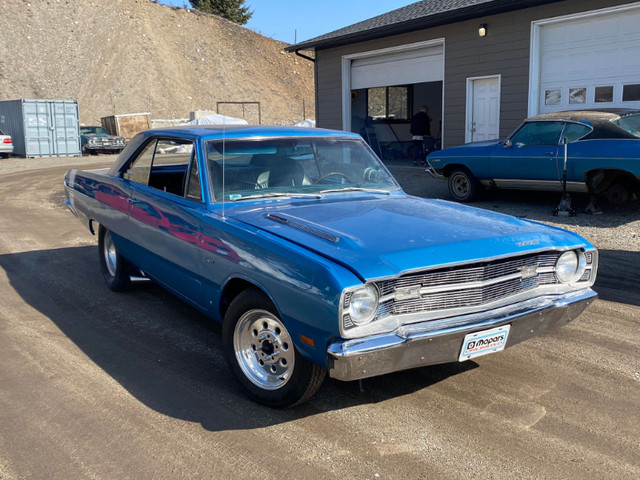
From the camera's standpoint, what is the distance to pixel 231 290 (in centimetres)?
384

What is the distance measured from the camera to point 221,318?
13.0 feet

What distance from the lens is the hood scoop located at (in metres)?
3.38

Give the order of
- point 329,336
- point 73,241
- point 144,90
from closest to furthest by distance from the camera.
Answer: point 329,336
point 73,241
point 144,90

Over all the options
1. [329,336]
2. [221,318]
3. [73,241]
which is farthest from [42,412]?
[73,241]

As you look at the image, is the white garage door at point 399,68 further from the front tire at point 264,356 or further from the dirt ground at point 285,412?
the front tire at point 264,356

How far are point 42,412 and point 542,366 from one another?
10.5 feet

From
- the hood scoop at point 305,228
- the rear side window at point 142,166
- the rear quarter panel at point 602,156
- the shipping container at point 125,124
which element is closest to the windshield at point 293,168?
the hood scoop at point 305,228

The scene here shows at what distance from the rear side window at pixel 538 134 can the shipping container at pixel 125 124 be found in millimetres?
27479

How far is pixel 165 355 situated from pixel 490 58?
1165 centimetres

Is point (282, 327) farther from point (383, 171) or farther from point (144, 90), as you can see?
point (144, 90)

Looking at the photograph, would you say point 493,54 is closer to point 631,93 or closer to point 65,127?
point 631,93

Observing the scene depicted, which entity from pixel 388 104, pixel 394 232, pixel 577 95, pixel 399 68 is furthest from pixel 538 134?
pixel 388 104

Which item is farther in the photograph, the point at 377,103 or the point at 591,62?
the point at 377,103

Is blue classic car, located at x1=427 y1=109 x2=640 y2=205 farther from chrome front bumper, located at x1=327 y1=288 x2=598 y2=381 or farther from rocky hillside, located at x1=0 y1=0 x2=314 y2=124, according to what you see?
rocky hillside, located at x1=0 y1=0 x2=314 y2=124
